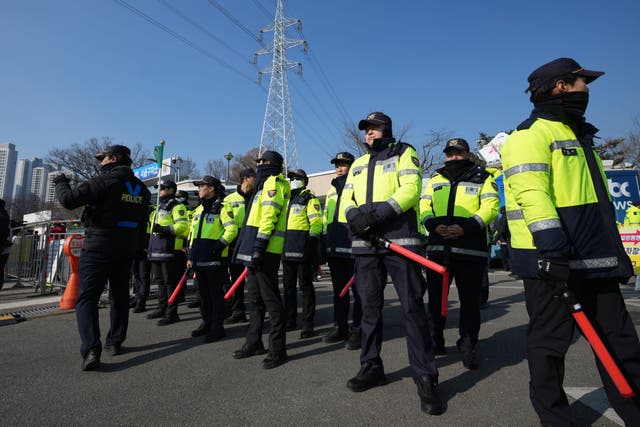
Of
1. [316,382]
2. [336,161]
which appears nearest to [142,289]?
[336,161]

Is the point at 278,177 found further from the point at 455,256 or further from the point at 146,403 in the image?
the point at 146,403

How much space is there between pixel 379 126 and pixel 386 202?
2.49 feet

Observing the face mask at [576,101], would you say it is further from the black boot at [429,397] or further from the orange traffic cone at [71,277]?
the orange traffic cone at [71,277]

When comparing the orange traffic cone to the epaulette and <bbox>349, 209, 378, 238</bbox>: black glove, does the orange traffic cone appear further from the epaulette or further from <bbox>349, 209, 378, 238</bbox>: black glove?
the epaulette

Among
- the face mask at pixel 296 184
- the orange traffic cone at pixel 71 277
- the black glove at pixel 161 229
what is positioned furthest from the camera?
the orange traffic cone at pixel 71 277

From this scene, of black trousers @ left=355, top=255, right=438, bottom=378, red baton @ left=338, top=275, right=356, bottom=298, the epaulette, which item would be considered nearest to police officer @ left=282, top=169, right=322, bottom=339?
red baton @ left=338, top=275, right=356, bottom=298

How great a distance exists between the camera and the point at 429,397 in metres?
2.59

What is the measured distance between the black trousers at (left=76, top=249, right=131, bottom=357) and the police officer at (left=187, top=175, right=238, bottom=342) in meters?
0.95

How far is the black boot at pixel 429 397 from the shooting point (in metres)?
2.52

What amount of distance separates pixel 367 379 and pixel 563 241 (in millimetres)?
1812

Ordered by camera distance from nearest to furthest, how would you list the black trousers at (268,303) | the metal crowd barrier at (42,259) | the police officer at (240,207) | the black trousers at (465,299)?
the black trousers at (465,299)
the black trousers at (268,303)
the police officer at (240,207)
the metal crowd barrier at (42,259)

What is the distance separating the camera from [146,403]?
2.77 meters

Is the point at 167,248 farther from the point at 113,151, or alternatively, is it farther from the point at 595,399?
the point at 595,399

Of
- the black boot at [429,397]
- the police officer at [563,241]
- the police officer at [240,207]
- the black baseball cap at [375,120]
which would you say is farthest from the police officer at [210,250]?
the police officer at [563,241]
